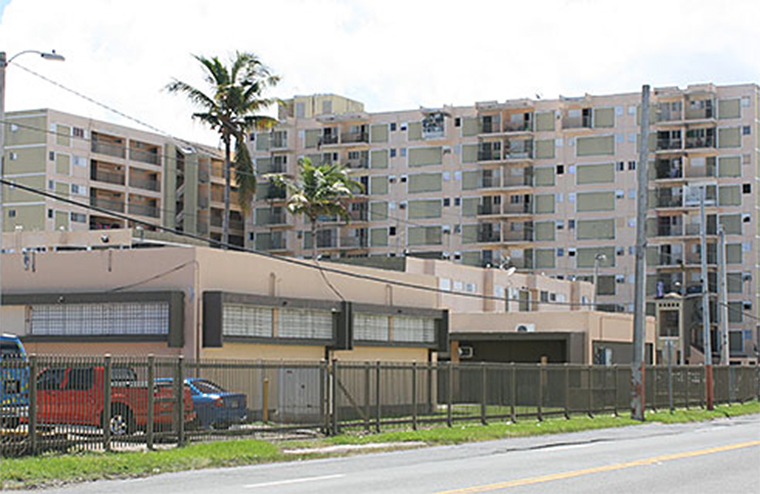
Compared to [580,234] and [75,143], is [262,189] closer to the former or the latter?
[75,143]

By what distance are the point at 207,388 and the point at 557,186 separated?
249 ft

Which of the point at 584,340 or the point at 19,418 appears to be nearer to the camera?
the point at 19,418

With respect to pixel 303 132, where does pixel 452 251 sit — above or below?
below

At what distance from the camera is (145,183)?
318 ft

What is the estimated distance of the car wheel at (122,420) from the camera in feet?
75.5

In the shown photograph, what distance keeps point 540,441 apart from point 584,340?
26.9 metres

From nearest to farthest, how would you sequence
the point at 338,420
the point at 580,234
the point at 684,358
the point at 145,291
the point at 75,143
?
the point at 338,420 < the point at 145,291 < the point at 684,358 < the point at 75,143 < the point at 580,234

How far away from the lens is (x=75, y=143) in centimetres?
9088

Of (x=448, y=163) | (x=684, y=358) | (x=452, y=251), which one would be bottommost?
(x=684, y=358)

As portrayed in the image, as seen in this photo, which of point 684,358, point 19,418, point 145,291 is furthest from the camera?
point 684,358

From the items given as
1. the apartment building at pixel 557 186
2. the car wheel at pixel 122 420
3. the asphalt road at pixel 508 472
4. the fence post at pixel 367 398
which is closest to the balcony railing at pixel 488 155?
the apartment building at pixel 557 186

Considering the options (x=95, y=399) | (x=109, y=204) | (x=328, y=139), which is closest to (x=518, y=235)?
(x=328, y=139)

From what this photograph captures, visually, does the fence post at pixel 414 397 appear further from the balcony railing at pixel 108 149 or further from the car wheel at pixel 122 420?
the balcony railing at pixel 108 149

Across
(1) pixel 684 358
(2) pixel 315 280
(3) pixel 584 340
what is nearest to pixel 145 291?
(2) pixel 315 280
